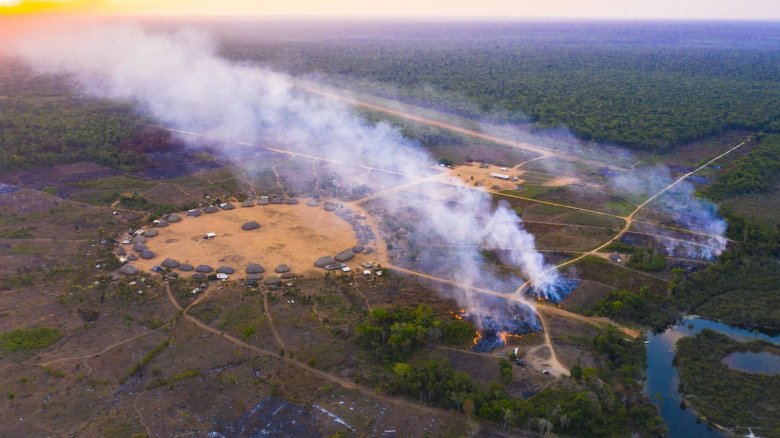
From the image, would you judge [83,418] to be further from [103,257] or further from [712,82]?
[712,82]

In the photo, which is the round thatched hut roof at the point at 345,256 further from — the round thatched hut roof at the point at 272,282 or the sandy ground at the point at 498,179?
the sandy ground at the point at 498,179

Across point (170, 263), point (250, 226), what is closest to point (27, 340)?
point (170, 263)

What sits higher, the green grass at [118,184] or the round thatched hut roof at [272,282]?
the green grass at [118,184]

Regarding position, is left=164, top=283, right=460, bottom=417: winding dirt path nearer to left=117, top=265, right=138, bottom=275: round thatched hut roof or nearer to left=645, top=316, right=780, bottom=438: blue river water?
left=117, top=265, right=138, bottom=275: round thatched hut roof

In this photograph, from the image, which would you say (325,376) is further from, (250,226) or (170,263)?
(250,226)

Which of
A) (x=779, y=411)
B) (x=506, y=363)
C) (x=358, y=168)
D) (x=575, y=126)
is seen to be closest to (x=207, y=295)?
(x=506, y=363)

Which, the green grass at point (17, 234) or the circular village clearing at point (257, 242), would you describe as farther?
the green grass at point (17, 234)

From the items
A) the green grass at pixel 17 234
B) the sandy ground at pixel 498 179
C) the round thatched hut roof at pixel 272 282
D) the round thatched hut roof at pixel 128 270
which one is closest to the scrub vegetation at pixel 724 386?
the round thatched hut roof at pixel 272 282
